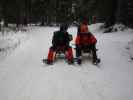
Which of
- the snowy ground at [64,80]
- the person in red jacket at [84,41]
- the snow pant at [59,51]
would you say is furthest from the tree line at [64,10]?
the snow pant at [59,51]

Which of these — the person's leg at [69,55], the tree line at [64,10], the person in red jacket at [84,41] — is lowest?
the person's leg at [69,55]

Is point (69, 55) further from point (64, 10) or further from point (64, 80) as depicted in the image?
point (64, 10)

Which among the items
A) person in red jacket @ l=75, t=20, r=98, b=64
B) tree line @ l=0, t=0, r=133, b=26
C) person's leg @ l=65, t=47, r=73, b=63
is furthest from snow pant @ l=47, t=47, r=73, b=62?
tree line @ l=0, t=0, r=133, b=26

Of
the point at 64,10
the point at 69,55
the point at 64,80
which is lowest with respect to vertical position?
the point at 64,80

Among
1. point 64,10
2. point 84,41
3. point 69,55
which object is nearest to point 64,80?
point 69,55

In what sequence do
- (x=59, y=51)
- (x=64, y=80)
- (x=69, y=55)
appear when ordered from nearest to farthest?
(x=64, y=80) → (x=69, y=55) → (x=59, y=51)

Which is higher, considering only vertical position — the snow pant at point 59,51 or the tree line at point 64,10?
the tree line at point 64,10

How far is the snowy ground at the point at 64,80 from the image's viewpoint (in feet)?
24.3

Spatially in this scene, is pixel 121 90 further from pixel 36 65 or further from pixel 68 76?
pixel 36 65

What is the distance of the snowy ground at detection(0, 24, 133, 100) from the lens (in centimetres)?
740

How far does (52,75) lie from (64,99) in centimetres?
244

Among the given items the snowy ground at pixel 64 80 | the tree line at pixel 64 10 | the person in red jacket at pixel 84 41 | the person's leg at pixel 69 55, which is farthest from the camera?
the tree line at pixel 64 10

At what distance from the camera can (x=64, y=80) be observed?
28.9 ft

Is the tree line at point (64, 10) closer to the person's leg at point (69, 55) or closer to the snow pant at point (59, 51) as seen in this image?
the snow pant at point (59, 51)
